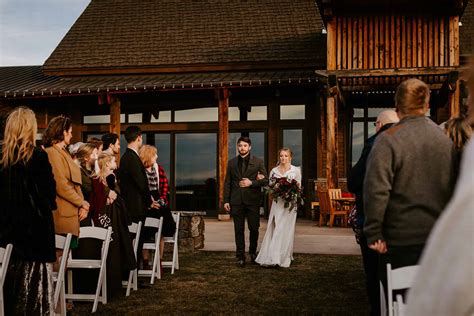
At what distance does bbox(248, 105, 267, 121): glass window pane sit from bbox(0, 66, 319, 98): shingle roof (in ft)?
3.33

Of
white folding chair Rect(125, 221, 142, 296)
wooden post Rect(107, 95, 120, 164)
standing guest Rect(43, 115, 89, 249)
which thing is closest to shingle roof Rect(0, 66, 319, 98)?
wooden post Rect(107, 95, 120, 164)

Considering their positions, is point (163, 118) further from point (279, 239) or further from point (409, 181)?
point (409, 181)

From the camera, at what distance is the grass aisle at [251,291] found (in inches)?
256

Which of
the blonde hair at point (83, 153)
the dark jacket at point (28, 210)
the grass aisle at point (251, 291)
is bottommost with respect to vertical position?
the grass aisle at point (251, 291)

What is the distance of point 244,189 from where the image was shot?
9562 millimetres

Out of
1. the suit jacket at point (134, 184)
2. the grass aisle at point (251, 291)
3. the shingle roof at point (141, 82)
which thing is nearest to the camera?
the grass aisle at point (251, 291)

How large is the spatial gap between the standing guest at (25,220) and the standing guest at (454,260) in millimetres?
4185

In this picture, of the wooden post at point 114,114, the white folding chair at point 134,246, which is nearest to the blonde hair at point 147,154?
the white folding chair at point 134,246

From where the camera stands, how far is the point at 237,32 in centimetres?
2050

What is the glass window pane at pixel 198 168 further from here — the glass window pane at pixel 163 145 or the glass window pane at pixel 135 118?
the glass window pane at pixel 135 118

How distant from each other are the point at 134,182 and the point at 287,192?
2.53 m

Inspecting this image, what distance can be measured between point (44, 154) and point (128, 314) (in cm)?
206

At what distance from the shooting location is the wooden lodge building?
1576 cm

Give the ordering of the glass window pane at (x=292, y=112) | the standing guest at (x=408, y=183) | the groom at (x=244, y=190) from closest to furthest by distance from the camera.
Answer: the standing guest at (x=408, y=183), the groom at (x=244, y=190), the glass window pane at (x=292, y=112)
